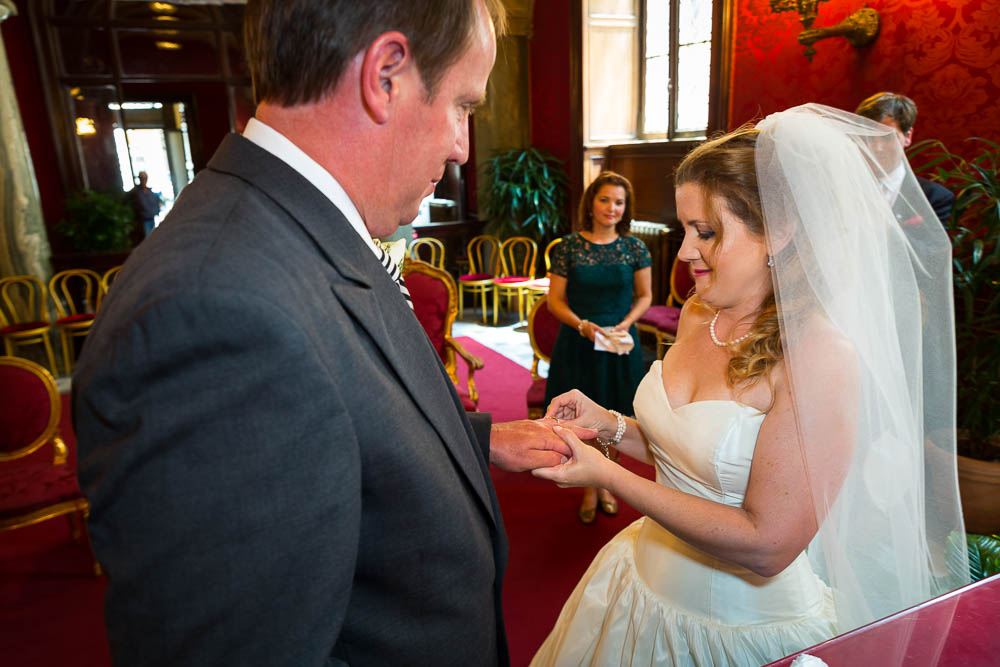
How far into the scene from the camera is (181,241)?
660 mm

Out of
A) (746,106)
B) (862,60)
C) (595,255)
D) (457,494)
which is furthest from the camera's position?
(746,106)

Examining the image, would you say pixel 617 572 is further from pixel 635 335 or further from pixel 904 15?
pixel 904 15

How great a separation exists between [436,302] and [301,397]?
3.03 meters

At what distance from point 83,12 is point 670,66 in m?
7.01

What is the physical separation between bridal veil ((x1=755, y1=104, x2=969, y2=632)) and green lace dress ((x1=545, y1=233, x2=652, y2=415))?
6.79 ft

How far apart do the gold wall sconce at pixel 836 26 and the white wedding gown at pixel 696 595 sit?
346 cm

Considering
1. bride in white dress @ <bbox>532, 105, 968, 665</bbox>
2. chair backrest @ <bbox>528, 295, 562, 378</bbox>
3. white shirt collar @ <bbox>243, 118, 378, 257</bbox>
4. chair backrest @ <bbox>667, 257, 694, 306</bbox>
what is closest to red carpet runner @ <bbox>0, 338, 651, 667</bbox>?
chair backrest @ <bbox>528, 295, 562, 378</bbox>

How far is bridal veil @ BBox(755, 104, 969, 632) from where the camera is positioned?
1.23 m

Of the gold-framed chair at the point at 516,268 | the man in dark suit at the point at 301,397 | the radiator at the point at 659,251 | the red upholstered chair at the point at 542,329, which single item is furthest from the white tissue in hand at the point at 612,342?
the gold-framed chair at the point at 516,268

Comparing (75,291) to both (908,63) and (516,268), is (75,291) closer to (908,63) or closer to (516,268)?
(516,268)

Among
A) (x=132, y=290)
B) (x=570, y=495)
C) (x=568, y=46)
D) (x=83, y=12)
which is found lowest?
(x=570, y=495)

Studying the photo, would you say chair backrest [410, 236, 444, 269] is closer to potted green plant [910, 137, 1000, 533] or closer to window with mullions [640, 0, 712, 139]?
window with mullions [640, 0, 712, 139]

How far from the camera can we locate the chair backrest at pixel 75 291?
6.36 m

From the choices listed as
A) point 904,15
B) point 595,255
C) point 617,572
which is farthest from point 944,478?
point 904,15
